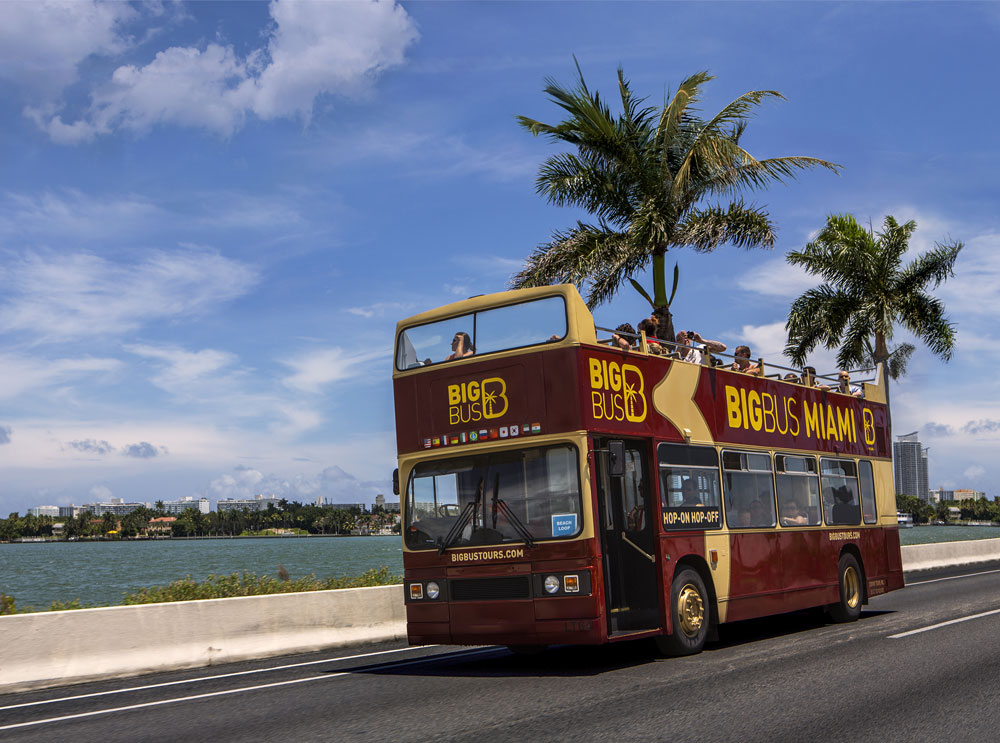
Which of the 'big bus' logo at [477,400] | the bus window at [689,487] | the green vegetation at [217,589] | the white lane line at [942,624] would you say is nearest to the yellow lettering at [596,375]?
the 'big bus' logo at [477,400]

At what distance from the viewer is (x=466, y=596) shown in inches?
423

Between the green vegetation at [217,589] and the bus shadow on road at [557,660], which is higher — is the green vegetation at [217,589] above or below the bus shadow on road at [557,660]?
above

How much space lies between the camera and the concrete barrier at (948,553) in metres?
28.6

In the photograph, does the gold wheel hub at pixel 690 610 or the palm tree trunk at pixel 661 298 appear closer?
the gold wheel hub at pixel 690 610

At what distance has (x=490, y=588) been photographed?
34.7ft

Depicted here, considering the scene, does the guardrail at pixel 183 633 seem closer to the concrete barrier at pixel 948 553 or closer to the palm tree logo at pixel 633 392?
the palm tree logo at pixel 633 392

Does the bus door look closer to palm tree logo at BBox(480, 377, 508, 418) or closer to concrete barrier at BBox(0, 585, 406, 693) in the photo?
palm tree logo at BBox(480, 377, 508, 418)

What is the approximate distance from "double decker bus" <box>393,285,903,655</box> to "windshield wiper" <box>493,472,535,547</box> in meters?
0.02

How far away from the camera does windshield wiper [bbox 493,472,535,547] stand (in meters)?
10.4

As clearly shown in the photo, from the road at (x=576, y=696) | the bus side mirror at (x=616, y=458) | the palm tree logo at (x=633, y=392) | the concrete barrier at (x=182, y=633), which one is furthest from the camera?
the palm tree logo at (x=633, y=392)

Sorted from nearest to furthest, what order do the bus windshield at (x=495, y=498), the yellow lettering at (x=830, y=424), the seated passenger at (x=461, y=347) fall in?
the bus windshield at (x=495, y=498) < the seated passenger at (x=461, y=347) < the yellow lettering at (x=830, y=424)

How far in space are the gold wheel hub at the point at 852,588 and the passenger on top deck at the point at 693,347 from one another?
15.6ft

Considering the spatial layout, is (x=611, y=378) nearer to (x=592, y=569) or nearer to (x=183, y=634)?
(x=592, y=569)

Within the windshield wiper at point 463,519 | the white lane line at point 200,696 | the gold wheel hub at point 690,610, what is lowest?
the white lane line at point 200,696
